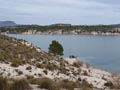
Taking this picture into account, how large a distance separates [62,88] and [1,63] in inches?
345

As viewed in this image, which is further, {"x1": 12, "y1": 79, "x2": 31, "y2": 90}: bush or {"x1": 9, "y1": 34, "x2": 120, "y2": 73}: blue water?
{"x1": 9, "y1": 34, "x2": 120, "y2": 73}: blue water

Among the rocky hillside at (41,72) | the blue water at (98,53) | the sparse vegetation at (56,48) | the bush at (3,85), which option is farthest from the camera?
the blue water at (98,53)

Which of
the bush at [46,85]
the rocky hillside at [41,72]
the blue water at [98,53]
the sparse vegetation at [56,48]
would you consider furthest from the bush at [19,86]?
the sparse vegetation at [56,48]

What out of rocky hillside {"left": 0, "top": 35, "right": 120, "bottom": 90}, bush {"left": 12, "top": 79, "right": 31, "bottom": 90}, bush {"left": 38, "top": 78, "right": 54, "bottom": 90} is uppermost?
bush {"left": 12, "top": 79, "right": 31, "bottom": 90}

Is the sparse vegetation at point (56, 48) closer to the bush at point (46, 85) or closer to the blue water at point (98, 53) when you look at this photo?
the blue water at point (98, 53)

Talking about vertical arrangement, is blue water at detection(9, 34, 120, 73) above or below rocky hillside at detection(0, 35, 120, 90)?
below

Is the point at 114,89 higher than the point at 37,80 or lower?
lower

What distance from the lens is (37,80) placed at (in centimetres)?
1445

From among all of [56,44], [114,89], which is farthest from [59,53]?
[114,89]

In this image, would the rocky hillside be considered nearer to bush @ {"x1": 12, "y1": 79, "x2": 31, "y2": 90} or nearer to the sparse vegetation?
bush @ {"x1": 12, "y1": 79, "x2": 31, "y2": 90}

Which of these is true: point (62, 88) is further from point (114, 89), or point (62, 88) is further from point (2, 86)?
point (114, 89)

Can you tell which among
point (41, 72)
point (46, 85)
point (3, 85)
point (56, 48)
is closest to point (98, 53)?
point (56, 48)

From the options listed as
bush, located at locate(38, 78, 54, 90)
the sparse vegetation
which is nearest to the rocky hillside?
bush, located at locate(38, 78, 54, 90)

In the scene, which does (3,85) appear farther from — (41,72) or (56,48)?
(56,48)
